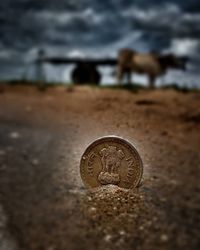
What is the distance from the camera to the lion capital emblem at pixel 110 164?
2.45 metres

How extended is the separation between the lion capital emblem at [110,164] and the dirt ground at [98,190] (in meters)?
0.06

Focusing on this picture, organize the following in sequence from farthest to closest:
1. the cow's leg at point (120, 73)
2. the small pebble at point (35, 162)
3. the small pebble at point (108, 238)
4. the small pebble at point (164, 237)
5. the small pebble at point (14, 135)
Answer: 1. the cow's leg at point (120, 73)
2. the small pebble at point (14, 135)
3. the small pebble at point (35, 162)
4. the small pebble at point (164, 237)
5. the small pebble at point (108, 238)

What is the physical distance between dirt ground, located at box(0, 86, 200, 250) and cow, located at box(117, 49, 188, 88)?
5218 mm

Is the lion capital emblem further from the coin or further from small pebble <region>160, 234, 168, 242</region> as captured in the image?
small pebble <region>160, 234, 168, 242</region>

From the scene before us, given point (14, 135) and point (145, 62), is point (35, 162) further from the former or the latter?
point (145, 62)

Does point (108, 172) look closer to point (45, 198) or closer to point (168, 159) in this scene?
point (168, 159)

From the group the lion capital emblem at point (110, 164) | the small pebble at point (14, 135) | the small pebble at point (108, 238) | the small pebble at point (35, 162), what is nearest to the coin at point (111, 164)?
the lion capital emblem at point (110, 164)

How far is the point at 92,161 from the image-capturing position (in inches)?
98.5

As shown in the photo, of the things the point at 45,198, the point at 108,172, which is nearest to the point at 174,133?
the point at 45,198

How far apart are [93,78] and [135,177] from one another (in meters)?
10.8

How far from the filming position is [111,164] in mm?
2467

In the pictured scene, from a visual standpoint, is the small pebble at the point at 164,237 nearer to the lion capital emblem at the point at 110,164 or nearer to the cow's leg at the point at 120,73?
the lion capital emblem at the point at 110,164

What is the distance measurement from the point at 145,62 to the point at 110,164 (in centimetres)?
967

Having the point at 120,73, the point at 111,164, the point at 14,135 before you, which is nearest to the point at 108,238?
the point at 111,164
